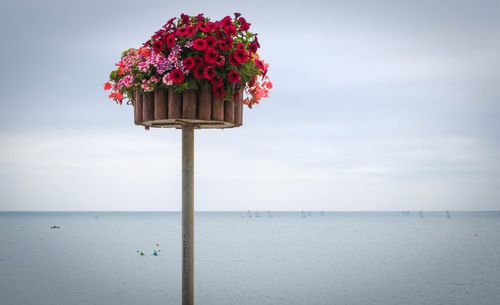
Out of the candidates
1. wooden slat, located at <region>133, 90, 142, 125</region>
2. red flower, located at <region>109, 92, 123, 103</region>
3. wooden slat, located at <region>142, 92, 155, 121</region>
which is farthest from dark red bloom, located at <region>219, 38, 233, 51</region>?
red flower, located at <region>109, 92, 123, 103</region>

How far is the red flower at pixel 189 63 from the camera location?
180 inches

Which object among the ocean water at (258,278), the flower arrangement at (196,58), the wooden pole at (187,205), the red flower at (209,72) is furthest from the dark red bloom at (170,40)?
the ocean water at (258,278)

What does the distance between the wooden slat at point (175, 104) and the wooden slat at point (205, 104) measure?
0.18 m

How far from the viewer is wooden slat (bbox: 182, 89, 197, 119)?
15.2ft

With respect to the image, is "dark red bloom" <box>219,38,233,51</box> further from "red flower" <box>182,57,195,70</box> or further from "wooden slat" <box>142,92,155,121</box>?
"wooden slat" <box>142,92,155,121</box>

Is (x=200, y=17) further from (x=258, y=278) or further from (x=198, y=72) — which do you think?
(x=258, y=278)

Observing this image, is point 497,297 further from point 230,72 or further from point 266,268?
point 230,72

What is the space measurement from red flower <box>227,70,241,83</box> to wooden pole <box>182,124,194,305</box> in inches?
27.0

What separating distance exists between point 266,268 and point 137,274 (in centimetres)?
980

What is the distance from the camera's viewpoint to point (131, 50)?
5.05 m

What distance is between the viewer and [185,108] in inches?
182

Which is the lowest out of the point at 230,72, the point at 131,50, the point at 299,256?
the point at 299,256

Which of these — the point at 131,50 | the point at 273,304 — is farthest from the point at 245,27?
the point at 273,304

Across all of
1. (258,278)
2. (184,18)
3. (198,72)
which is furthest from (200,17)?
(258,278)
